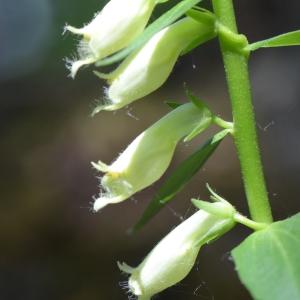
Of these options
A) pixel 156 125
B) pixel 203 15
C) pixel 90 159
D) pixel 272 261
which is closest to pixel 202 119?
pixel 156 125

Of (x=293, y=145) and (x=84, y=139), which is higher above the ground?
(x=84, y=139)

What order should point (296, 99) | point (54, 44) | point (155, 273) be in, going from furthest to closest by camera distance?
point (54, 44)
point (296, 99)
point (155, 273)

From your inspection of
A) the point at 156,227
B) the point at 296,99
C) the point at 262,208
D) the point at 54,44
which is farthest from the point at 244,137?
the point at 54,44

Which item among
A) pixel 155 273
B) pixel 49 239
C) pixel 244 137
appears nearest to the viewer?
pixel 244 137

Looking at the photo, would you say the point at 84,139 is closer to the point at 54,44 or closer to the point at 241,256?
the point at 54,44

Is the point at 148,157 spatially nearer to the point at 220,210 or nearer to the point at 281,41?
the point at 220,210

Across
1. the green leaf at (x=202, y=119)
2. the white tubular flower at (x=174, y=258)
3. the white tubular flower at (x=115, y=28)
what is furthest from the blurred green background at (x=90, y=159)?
the white tubular flower at (x=115, y=28)

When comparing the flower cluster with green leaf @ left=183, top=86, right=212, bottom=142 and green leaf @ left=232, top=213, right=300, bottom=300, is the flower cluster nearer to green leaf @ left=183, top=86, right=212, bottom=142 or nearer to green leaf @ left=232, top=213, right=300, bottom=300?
green leaf @ left=183, top=86, right=212, bottom=142

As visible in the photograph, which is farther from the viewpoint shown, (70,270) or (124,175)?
(70,270)

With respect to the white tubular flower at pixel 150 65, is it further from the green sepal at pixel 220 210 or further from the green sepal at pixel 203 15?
the green sepal at pixel 220 210
